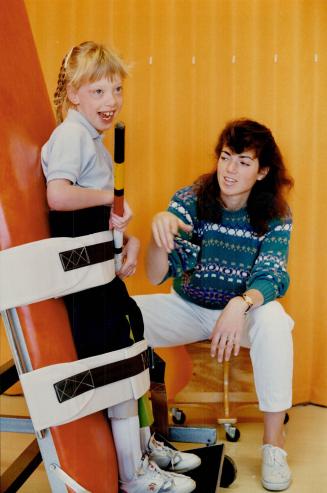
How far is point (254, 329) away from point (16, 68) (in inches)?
36.4

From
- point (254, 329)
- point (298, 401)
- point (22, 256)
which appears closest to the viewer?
point (22, 256)

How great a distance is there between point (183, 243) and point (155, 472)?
2.21 ft

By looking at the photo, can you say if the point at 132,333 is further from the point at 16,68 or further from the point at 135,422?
the point at 16,68

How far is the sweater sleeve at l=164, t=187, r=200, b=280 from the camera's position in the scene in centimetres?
179

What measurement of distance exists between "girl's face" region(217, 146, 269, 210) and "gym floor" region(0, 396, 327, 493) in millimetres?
754

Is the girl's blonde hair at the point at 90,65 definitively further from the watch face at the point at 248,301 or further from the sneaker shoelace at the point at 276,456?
the sneaker shoelace at the point at 276,456

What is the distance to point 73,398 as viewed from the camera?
1178mm

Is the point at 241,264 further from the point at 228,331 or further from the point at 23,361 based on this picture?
the point at 23,361

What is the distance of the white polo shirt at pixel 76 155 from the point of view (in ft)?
3.97

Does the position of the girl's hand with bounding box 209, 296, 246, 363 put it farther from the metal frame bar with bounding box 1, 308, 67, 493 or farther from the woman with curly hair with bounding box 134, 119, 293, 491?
the metal frame bar with bounding box 1, 308, 67, 493

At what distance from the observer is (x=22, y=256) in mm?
1123

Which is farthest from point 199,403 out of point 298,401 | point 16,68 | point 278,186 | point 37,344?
point 16,68

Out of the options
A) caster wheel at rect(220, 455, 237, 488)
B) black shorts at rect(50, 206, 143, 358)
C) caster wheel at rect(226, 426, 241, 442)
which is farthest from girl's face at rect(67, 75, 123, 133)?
caster wheel at rect(226, 426, 241, 442)

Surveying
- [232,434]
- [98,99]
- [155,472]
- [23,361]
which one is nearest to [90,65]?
[98,99]
